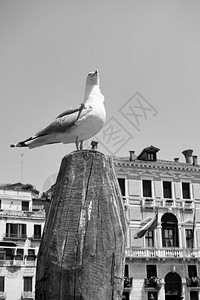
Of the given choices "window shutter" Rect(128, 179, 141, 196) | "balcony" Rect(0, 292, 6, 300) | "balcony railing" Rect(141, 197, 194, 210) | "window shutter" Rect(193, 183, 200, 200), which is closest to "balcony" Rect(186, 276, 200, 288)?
"balcony railing" Rect(141, 197, 194, 210)

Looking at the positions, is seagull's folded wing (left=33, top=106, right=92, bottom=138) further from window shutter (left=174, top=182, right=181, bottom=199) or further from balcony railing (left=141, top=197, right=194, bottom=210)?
window shutter (left=174, top=182, right=181, bottom=199)

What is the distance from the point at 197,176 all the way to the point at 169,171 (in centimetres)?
248

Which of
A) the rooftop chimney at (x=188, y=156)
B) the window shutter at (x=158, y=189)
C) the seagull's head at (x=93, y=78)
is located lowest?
the seagull's head at (x=93, y=78)

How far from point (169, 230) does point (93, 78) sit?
26980mm

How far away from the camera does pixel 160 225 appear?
107 ft

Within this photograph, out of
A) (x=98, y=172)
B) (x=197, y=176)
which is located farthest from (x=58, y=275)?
(x=197, y=176)

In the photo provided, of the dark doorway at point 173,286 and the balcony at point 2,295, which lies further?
the balcony at point 2,295

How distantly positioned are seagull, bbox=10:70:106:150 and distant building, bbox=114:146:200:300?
76.1ft

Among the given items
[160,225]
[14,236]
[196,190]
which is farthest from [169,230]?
[14,236]

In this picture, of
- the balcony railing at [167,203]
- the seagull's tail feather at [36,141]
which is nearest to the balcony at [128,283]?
the balcony railing at [167,203]

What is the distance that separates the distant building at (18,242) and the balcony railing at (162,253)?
8.75m

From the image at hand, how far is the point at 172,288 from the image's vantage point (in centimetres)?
3159

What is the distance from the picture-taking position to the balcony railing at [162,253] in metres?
31.2

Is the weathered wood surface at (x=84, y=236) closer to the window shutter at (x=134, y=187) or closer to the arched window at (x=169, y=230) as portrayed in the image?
the window shutter at (x=134, y=187)
